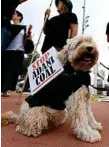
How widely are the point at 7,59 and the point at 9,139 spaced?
95.8 inches

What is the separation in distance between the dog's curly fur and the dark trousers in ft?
6.09

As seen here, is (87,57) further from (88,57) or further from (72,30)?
(72,30)

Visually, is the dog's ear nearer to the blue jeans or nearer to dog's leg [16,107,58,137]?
dog's leg [16,107,58,137]

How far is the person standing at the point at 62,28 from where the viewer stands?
538 cm

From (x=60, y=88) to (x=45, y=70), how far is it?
0.34 metres

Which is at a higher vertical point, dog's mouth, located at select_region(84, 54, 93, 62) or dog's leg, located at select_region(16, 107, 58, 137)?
dog's mouth, located at select_region(84, 54, 93, 62)

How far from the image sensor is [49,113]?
414 cm

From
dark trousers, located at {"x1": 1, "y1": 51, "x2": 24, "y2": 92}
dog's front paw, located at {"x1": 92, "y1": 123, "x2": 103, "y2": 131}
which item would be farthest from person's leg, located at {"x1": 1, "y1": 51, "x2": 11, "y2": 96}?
dog's front paw, located at {"x1": 92, "y1": 123, "x2": 103, "y2": 131}

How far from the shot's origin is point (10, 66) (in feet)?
19.9

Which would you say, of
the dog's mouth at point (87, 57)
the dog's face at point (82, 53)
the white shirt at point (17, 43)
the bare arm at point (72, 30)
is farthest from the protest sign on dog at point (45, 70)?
the white shirt at point (17, 43)

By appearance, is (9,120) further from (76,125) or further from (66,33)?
(66,33)

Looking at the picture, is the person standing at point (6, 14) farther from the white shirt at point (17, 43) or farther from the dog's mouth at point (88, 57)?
the dog's mouth at point (88, 57)

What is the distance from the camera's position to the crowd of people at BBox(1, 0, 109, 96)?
5198mm

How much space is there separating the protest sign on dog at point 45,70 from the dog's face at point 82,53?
6.7 inches
